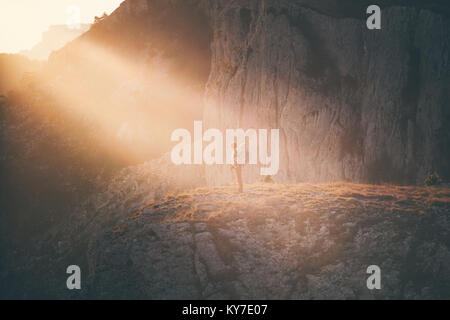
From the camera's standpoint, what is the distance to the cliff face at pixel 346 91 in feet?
107

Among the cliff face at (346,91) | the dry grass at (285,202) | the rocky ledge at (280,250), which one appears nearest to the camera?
the rocky ledge at (280,250)

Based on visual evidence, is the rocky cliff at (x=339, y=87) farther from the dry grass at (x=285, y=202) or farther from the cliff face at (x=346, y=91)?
the dry grass at (x=285, y=202)

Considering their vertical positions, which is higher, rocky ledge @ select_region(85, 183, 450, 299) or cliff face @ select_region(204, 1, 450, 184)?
cliff face @ select_region(204, 1, 450, 184)

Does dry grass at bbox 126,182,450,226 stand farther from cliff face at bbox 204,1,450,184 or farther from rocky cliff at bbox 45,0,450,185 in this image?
rocky cliff at bbox 45,0,450,185

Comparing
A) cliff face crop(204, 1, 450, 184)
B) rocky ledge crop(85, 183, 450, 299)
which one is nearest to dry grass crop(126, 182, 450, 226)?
rocky ledge crop(85, 183, 450, 299)

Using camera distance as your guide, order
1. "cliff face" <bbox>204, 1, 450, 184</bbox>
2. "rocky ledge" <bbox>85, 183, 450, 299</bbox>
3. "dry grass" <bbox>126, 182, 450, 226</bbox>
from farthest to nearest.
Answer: "cliff face" <bbox>204, 1, 450, 184</bbox> < "dry grass" <bbox>126, 182, 450, 226</bbox> < "rocky ledge" <bbox>85, 183, 450, 299</bbox>

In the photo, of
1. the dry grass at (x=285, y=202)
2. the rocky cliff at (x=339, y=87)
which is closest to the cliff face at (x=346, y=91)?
the rocky cliff at (x=339, y=87)

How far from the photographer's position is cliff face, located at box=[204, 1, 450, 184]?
3266 cm

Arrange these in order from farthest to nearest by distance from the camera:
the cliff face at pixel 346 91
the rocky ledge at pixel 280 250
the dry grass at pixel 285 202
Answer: the cliff face at pixel 346 91
the dry grass at pixel 285 202
the rocky ledge at pixel 280 250

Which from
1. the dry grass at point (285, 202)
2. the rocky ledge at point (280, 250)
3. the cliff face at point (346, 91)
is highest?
the cliff face at point (346, 91)

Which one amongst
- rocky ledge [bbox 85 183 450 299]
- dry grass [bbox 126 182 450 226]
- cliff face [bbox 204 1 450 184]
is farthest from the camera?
cliff face [bbox 204 1 450 184]

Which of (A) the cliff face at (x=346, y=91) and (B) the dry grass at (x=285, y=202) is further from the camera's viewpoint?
(A) the cliff face at (x=346, y=91)

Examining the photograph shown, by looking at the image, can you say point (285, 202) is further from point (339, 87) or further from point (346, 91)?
point (339, 87)
